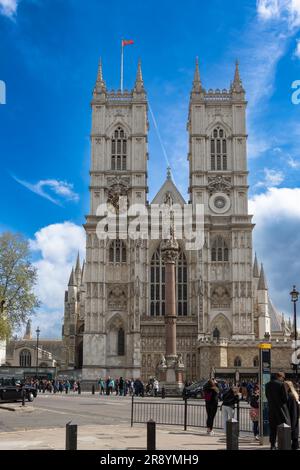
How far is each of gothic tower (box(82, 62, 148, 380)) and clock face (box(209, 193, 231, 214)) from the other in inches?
264

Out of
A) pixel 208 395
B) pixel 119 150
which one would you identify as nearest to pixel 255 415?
pixel 208 395

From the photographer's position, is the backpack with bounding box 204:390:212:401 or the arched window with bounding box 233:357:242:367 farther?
the arched window with bounding box 233:357:242:367

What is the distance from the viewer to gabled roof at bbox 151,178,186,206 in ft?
215

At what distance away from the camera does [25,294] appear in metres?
42.7

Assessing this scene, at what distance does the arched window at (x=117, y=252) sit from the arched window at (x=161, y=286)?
2863 millimetres

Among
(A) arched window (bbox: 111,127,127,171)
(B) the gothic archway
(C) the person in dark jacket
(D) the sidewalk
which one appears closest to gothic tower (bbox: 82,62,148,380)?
(A) arched window (bbox: 111,127,127,171)

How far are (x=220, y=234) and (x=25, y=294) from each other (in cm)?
2485

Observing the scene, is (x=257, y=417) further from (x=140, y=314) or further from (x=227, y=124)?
(x=227, y=124)

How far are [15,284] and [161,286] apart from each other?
21.3 m

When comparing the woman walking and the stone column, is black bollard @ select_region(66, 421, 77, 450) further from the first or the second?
the stone column

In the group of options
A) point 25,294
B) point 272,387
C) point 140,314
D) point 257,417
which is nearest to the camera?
point 272,387

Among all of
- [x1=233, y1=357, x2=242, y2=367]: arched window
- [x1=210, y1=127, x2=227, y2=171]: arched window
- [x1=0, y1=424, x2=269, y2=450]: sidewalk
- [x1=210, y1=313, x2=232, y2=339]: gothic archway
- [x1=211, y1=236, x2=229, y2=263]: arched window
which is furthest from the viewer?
[x1=210, y1=127, x2=227, y2=171]: arched window

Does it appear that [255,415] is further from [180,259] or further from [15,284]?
[180,259]

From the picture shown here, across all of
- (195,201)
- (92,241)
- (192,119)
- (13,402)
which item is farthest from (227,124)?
(13,402)
